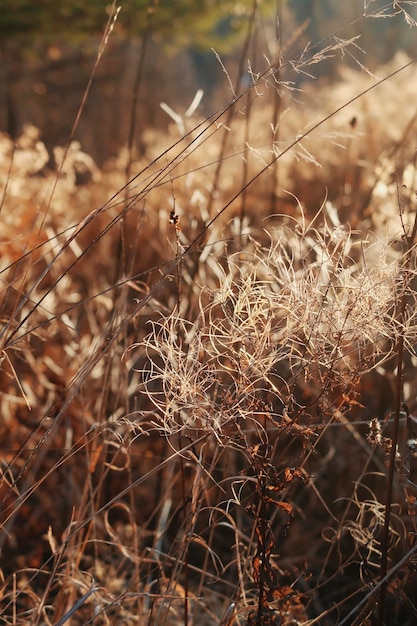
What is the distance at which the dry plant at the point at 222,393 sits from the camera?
1094 millimetres

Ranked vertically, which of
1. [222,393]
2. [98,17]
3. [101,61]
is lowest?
[101,61]

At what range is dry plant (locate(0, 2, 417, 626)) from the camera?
1094 mm

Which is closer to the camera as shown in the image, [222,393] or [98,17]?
[222,393]

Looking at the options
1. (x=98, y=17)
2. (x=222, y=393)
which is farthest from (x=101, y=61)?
(x=222, y=393)

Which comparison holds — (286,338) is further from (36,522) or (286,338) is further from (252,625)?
(36,522)

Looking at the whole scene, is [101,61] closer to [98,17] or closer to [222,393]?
[98,17]

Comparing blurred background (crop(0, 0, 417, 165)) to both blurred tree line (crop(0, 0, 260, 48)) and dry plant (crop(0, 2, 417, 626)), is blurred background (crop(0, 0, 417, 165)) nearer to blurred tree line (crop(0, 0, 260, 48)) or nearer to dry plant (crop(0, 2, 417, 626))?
blurred tree line (crop(0, 0, 260, 48))

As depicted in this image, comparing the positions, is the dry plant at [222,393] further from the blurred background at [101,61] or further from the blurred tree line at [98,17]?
the blurred background at [101,61]

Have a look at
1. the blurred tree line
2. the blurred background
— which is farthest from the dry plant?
the blurred background

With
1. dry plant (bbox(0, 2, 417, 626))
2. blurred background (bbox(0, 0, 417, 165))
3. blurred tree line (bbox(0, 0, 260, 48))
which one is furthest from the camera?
blurred background (bbox(0, 0, 417, 165))

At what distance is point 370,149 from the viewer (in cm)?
507

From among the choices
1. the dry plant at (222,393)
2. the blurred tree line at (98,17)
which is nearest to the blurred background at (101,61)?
the blurred tree line at (98,17)

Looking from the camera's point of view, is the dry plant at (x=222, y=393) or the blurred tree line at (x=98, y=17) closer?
the dry plant at (x=222, y=393)

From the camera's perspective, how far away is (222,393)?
1.24 metres
